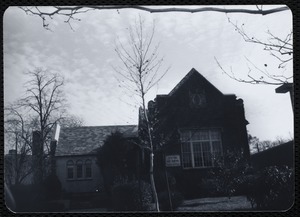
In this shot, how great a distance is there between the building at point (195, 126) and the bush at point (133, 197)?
453cm

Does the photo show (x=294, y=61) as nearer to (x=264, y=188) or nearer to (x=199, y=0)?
(x=199, y=0)

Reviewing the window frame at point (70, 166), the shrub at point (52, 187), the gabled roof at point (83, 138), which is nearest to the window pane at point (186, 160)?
the gabled roof at point (83, 138)

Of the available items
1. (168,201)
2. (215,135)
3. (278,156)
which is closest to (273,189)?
(168,201)

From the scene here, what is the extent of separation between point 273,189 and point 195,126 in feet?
29.4

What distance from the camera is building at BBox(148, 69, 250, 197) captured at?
1520cm

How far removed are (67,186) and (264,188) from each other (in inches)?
707

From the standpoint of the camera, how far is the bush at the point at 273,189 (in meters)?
6.67

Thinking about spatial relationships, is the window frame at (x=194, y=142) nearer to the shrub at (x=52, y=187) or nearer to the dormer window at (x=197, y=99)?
the dormer window at (x=197, y=99)

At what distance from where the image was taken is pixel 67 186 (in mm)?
22141

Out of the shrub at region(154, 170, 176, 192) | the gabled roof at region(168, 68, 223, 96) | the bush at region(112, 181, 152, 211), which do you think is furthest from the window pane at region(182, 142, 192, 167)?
the bush at region(112, 181, 152, 211)

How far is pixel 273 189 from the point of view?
702 cm

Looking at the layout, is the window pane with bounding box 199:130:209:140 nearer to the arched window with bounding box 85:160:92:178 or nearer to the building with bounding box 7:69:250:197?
the building with bounding box 7:69:250:197

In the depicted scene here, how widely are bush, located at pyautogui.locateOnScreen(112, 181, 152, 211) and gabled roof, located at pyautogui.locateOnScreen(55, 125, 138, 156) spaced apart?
1147cm

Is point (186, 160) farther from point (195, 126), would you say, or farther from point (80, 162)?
point (80, 162)
